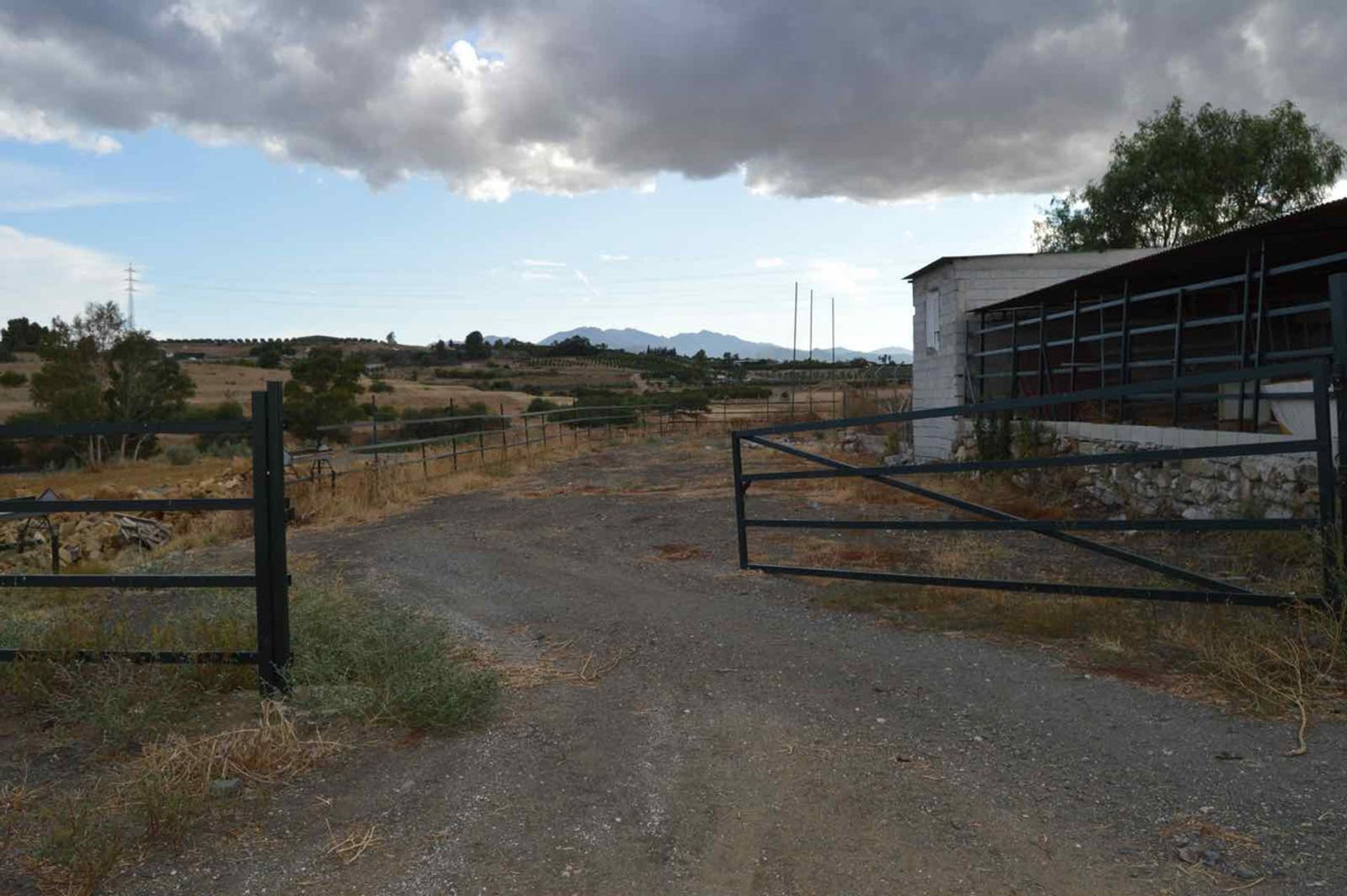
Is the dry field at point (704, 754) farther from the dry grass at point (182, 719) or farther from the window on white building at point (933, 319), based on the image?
the window on white building at point (933, 319)

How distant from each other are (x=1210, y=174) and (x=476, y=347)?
277 ft

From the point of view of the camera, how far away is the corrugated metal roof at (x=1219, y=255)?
9.48m

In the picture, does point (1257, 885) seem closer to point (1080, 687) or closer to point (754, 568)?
point (1080, 687)

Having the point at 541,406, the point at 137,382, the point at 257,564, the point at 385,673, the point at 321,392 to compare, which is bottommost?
the point at 385,673

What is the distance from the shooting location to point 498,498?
15.7m

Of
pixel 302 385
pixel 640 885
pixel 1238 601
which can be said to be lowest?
pixel 640 885

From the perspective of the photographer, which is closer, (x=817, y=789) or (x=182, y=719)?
(x=817, y=789)

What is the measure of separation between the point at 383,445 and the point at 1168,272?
12.9 meters

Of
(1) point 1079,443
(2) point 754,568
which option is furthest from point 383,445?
(1) point 1079,443

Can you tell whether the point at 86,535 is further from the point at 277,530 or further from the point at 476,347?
the point at 476,347

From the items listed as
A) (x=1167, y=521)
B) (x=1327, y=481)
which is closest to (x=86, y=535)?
(x=1167, y=521)

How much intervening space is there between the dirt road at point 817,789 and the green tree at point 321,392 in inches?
1053

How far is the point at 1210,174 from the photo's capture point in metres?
29.8

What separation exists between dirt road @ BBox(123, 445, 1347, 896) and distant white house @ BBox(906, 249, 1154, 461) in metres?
13.2
